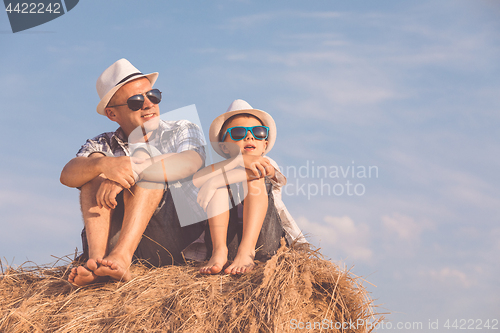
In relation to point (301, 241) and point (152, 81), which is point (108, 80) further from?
point (301, 241)

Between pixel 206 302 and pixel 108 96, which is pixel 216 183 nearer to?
pixel 206 302

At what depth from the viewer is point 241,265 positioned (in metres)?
3.09

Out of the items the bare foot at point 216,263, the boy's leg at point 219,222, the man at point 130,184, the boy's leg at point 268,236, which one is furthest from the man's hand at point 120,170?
the boy's leg at point 268,236

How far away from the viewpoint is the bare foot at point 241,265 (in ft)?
10.0

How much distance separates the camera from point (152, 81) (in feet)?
15.4

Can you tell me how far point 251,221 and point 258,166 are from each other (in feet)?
1.41

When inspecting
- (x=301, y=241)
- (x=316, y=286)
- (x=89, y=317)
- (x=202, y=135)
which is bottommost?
(x=89, y=317)

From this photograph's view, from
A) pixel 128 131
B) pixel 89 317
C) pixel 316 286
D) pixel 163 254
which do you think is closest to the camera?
pixel 89 317

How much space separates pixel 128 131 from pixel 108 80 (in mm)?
607

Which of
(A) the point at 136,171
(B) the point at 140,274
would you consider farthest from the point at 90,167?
(B) the point at 140,274

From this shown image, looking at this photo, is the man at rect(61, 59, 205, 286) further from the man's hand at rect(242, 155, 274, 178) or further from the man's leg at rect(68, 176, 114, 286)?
the man's hand at rect(242, 155, 274, 178)

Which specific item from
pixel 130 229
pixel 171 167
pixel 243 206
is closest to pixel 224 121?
pixel 171 167

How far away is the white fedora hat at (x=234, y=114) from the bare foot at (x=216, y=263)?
3.72 ft

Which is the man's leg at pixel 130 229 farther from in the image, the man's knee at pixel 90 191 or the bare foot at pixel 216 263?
the bare foot at pixel 216 263
